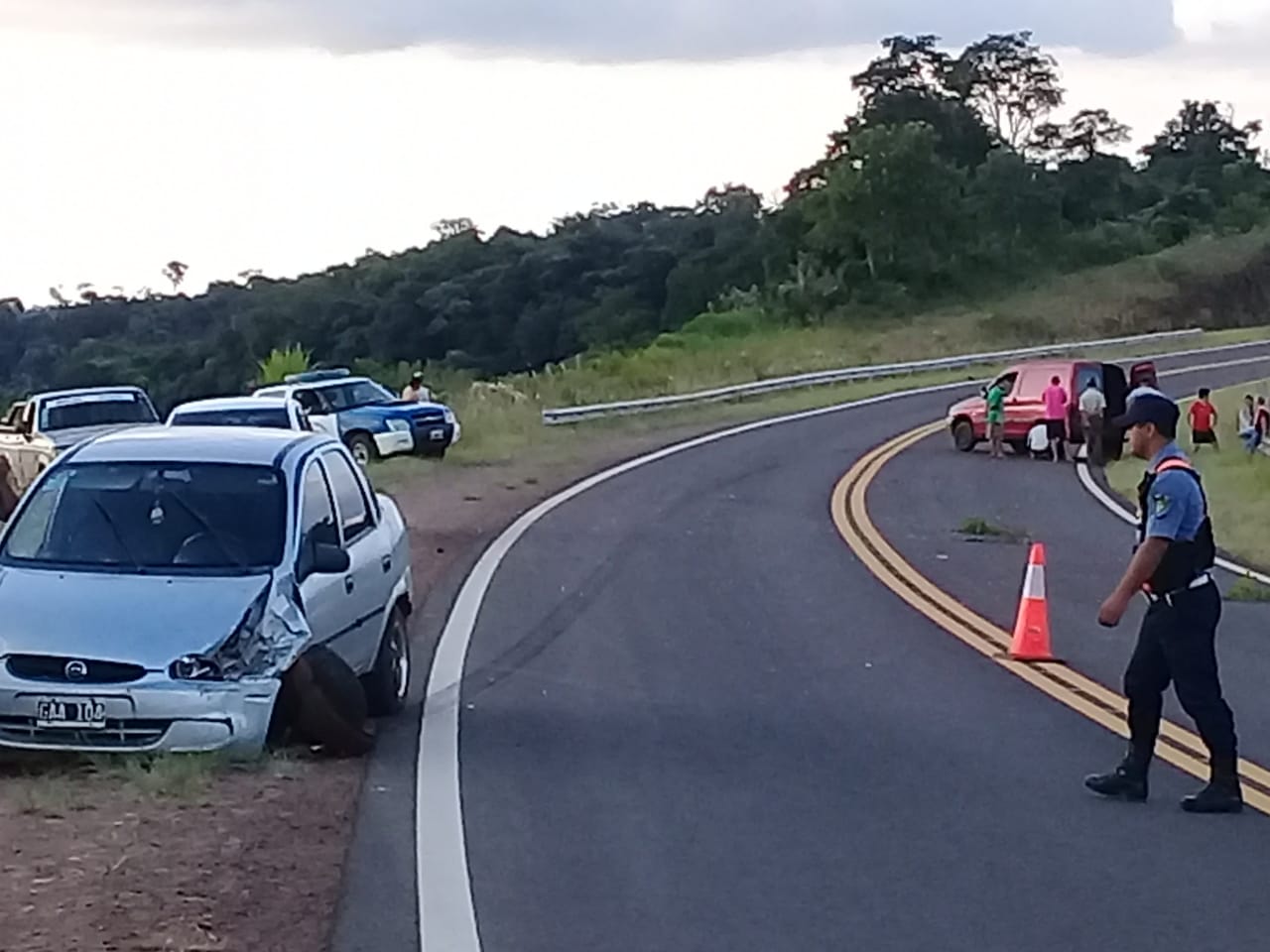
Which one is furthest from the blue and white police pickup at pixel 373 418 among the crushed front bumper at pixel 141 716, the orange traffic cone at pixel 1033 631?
the crushed front bumper at pixel 141 716

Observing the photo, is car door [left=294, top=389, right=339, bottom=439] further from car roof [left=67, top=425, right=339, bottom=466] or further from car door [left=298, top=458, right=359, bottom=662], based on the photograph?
car door [left=298, top=458, right=359, bottom=662]

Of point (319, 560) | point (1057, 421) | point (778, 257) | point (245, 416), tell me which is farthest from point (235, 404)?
point (778, 257)

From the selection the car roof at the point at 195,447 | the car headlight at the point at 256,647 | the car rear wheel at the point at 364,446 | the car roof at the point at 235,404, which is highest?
the car roof at the point at 195,447

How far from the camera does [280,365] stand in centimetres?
4359

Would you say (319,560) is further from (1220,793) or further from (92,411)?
(92,411)

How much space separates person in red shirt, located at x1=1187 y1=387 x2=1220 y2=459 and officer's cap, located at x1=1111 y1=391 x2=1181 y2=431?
27868mm

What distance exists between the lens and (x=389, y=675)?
11.3m

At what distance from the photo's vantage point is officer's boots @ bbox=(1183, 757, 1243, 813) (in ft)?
30.1

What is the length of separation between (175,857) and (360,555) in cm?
354

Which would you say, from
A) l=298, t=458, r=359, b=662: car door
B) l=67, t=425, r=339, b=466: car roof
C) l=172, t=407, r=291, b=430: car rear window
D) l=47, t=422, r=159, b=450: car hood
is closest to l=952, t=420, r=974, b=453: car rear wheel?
l=47, t=422, r=159, b=450: car hood

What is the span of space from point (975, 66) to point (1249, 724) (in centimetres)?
9436

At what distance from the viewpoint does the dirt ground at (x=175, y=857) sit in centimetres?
691

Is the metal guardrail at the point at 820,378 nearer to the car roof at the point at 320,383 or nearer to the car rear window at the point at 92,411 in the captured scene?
the car roof at the point at 320,383

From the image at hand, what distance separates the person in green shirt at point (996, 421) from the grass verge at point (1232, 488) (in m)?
2.11
